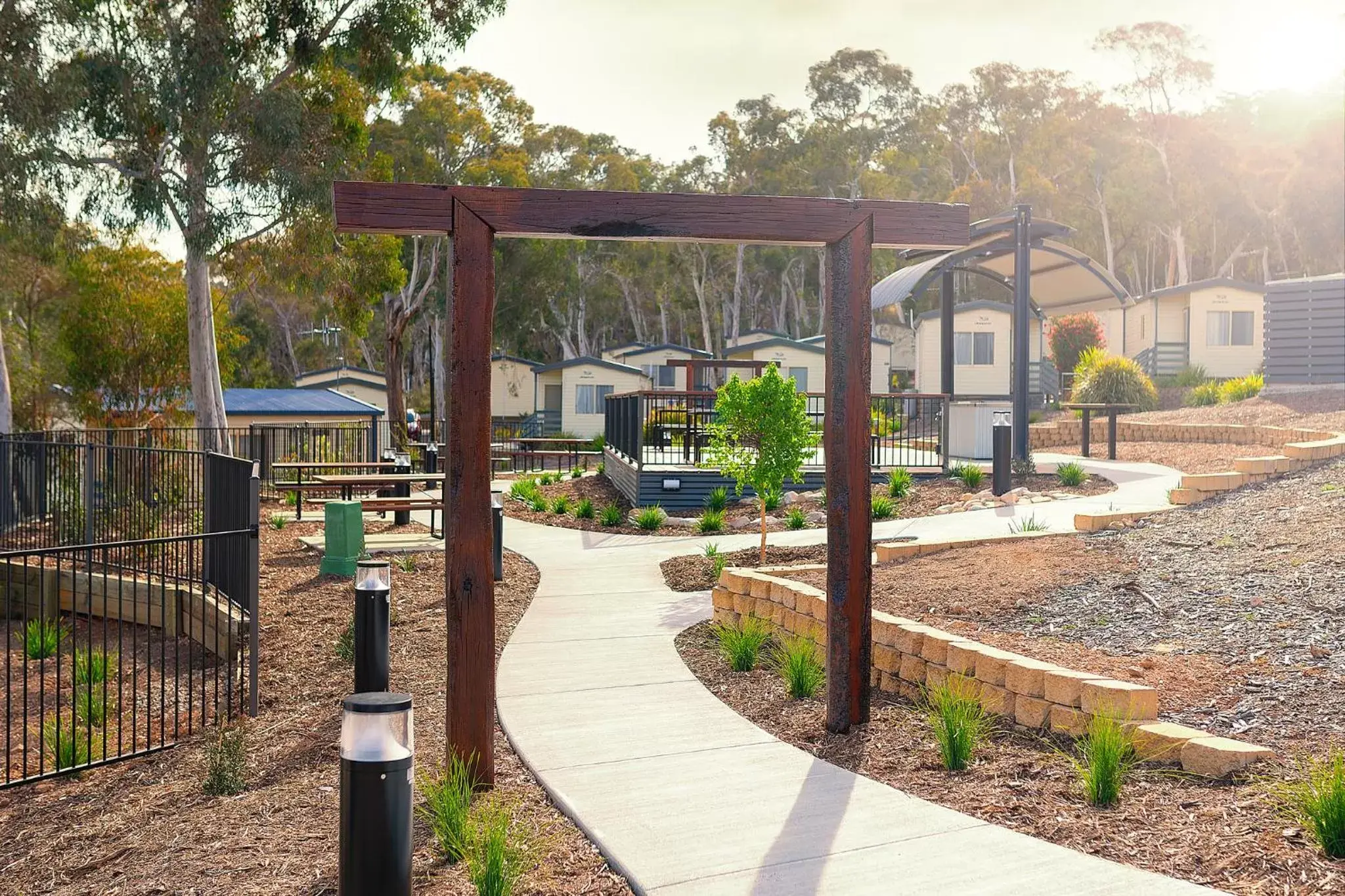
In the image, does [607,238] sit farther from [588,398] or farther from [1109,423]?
[588,398]

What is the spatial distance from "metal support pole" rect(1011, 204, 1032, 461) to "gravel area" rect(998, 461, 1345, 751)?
6412 mm

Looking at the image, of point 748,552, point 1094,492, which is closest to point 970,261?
A: point 1094,492

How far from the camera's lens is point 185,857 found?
4176mm

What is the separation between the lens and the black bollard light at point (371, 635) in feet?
18.2

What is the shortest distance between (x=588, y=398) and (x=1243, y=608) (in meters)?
34.3

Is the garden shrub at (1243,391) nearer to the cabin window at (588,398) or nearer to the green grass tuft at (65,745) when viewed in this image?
the green grass tuft at (65,745)

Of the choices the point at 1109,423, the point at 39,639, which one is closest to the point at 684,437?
the point at 1109,423

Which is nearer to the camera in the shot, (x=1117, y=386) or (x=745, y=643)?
(x=745, y=643)

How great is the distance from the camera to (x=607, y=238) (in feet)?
16.9

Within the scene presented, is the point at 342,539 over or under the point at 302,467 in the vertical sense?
under

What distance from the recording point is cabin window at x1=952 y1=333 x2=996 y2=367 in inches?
1182

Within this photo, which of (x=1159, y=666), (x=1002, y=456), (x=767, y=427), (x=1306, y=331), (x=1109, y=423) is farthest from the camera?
(x=1306, y=331)

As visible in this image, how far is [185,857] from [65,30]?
19772mm

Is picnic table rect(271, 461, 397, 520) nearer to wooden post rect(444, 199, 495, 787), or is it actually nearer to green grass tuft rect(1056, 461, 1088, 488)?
green grass tuft rect(1056, 461, 1088, 488)
